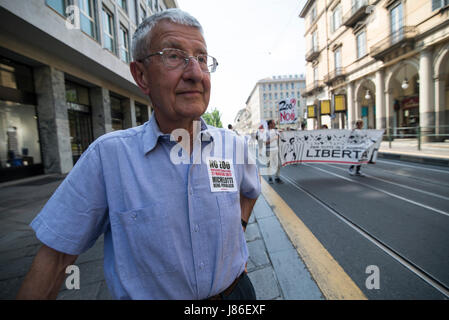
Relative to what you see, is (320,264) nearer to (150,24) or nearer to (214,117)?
(150,24)

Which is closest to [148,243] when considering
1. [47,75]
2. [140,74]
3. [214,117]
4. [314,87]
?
[140,74]

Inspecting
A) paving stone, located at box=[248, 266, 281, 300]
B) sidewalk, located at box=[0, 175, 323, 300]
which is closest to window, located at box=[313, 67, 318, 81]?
sidewalk, located at box=[0, 175, 323, 300]

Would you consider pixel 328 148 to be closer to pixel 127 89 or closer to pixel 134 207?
pixel 134 207

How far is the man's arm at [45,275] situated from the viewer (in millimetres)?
862

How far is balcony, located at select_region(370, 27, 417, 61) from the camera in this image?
49.0 ft

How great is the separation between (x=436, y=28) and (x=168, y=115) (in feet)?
63.0

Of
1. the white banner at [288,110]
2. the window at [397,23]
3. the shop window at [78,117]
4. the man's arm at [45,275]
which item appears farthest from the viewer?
the window at [397,23]

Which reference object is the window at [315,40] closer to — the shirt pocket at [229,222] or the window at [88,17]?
the window at [88,17]

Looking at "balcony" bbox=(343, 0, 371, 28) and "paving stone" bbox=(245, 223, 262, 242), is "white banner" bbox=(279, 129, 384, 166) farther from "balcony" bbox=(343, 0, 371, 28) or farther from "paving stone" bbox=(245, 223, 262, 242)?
"balcony" bbox=(343, 0, 371, 28)

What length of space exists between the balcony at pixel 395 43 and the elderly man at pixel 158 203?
20.0 metres

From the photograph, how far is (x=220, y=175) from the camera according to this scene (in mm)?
1147

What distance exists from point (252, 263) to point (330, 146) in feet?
19.7

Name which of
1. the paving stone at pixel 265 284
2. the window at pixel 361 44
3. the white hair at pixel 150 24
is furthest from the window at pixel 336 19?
the white hair at pixel 150 24
